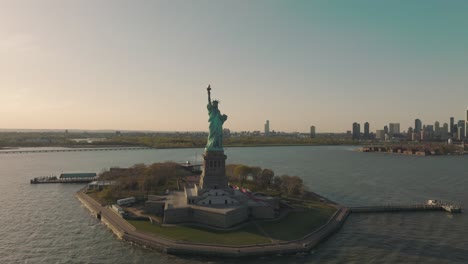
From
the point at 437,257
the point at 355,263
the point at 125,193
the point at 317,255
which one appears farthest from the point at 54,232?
the point at 437,257

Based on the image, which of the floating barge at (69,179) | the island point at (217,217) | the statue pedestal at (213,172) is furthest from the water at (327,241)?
the statue pedestal at (213,172)

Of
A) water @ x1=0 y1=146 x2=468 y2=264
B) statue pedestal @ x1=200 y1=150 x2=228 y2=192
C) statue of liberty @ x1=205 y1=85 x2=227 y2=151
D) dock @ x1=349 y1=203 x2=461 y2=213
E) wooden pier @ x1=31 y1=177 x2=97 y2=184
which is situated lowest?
water @ x1=0 y1=146 x2=468 y2=264

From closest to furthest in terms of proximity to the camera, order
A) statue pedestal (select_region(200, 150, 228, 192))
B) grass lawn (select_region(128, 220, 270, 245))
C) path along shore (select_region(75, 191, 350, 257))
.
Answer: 1. path along shore (select_region(75, 191, 350, 257))
2. grass lawn (select_region(128, 220, 270, 245))
3. statue pedestal (select_region(200, 150, 228, 192))

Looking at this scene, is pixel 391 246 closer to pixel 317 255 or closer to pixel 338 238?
pixel 338 238

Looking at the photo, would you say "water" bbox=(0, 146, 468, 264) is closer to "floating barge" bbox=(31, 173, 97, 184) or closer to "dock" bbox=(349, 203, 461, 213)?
"dock" bbox=(349, 203, 461, 213)

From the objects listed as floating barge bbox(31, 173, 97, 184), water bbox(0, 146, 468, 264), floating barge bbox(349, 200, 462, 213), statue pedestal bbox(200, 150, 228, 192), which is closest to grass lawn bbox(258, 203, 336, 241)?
water bbox(0, 146, 468, 264)

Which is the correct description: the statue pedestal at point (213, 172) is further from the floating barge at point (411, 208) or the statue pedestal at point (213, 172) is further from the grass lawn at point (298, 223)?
the floating barge at point (411, 208)
